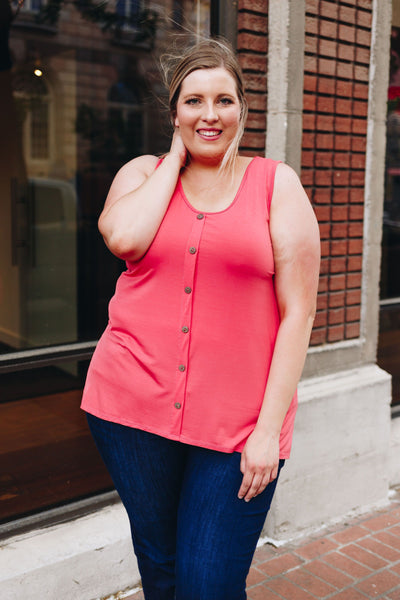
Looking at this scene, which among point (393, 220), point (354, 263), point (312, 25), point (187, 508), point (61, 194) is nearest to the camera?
point (187, 508)

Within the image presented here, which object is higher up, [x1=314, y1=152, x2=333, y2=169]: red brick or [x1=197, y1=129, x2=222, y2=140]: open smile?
[x1=314, y1=152, x2=333, y2=169]: red brick

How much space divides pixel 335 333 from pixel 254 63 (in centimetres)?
156

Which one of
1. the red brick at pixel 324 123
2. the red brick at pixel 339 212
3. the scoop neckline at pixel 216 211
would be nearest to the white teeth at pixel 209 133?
the scoop neckline at pixel 216 211

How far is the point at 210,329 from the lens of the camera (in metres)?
1.89

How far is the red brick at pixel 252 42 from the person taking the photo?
3.41 metres

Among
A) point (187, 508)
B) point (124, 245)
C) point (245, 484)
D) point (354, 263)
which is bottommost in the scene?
point (187, 508)

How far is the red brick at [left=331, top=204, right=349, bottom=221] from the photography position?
385 centimetres

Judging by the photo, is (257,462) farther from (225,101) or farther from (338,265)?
(338,265)

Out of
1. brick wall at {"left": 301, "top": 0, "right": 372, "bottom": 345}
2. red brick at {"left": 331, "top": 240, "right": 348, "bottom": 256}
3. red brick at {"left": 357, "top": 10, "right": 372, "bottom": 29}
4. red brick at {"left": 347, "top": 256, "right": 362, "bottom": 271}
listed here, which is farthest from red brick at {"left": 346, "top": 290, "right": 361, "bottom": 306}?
red brick at {"left": 357, "top": 10, "right": 372, "bottom": 29}

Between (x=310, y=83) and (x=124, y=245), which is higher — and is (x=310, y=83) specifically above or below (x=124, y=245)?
above

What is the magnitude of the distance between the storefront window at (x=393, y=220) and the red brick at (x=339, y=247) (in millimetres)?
990

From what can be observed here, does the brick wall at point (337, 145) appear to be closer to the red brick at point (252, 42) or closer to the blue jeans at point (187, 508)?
the red brick at point (252, 42)

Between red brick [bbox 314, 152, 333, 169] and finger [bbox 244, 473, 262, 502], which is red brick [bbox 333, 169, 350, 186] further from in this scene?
finger [bbox 244, 473, 262, 502]

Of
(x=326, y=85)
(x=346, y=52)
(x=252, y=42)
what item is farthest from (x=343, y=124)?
(x=252, y=42)
